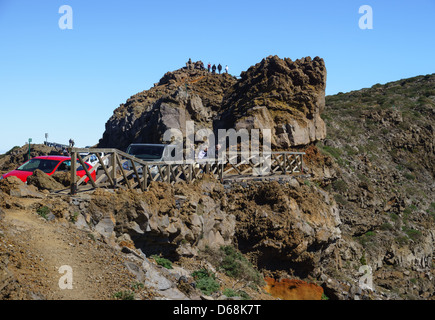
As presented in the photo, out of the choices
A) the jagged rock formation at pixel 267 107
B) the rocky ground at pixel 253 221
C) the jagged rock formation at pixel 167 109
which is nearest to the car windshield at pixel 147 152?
the rocky ground at pixel 253 221

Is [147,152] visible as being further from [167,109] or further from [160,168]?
[167,109]

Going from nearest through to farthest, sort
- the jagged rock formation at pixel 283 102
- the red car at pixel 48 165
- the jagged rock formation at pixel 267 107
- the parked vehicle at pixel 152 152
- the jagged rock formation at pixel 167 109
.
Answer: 1. the red car at pixel 48 165
2. the parked vehicle at pixel 152 152
3. the jagged rock formation at pixel 283 102
4. the jagged rock formation at pixel 267 107
5. the jagged rock formation at pixel 167 109

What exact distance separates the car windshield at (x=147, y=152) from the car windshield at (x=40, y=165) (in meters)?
3.88

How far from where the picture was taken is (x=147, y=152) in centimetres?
1673

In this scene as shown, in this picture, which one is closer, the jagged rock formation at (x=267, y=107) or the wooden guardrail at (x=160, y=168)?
the wooden guardrail at (x=160, y=168)

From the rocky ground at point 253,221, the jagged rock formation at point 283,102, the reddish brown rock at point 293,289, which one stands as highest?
the jagged rock formation at point 283,102

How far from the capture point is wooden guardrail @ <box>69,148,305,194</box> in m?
10.0

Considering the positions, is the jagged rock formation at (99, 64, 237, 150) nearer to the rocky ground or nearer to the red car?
the rocky ground

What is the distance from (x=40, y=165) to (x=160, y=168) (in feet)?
13.7

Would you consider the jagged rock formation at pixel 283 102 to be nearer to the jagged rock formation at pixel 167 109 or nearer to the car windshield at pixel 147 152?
the jagged rock formation at pixel 167 109

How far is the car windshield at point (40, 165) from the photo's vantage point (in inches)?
515
